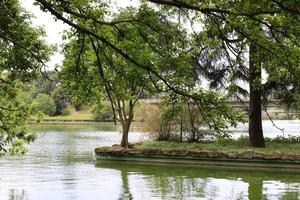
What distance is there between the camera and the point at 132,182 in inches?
584

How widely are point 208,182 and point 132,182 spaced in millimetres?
2165

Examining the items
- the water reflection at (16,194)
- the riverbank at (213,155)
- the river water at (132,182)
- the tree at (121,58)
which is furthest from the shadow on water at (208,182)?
the tree at (121,58)

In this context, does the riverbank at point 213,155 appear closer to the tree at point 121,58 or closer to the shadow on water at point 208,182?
the shadow on water at point 208,182

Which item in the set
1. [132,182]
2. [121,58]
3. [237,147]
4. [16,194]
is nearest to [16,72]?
[121,58]

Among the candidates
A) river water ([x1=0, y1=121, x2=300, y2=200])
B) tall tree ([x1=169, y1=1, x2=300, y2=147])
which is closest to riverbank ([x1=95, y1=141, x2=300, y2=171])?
river water ([x1=0, y1=121, x2=300, y2=200])

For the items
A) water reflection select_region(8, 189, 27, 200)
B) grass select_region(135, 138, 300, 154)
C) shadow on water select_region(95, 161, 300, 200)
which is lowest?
water reflection select_region(8, 189, 27, 200)

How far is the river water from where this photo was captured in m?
12.7

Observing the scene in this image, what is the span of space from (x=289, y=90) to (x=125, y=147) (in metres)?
7.17

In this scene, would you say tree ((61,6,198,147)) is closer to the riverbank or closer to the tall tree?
the tall tree

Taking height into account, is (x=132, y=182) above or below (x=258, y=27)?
below

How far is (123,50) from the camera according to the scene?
738 cm

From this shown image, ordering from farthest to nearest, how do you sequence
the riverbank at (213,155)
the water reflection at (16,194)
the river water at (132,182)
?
the riverbank at (213,155) < the river water at (132,182) < the water reflection at (16,194)

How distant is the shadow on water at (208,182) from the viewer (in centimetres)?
1273

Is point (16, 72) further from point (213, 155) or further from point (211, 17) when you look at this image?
point (213, 155)
